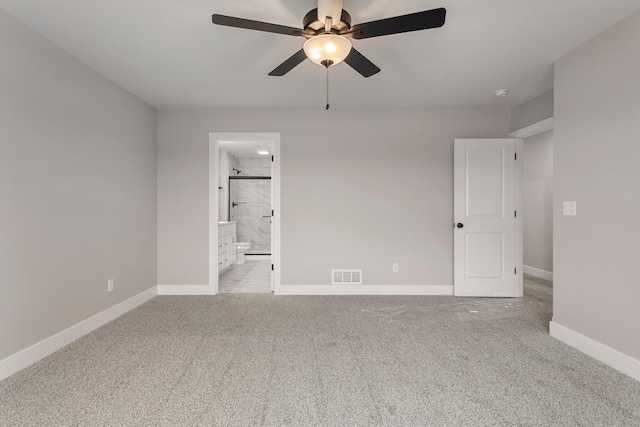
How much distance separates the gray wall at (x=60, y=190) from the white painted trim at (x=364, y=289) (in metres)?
1.85

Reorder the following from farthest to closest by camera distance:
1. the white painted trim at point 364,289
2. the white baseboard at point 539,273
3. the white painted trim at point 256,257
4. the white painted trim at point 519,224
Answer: the white painted trim at point 256,257 → the white baseboard at point 539,273 → the white painted trim at point 364,289 → the white painted trim at point 519,224

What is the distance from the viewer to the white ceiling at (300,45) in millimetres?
1951

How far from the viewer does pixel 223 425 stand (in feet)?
4.95

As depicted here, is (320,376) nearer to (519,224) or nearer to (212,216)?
(212,216)

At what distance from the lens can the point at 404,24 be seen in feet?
5.45

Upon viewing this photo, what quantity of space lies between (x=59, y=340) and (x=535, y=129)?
5.13 meters

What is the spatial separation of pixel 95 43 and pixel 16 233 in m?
1.55

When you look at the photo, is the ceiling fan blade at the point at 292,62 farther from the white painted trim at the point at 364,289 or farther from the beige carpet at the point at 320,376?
the white painted trim at the point at 364,289

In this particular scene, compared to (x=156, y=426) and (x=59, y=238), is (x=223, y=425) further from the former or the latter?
(x=59, y=238)

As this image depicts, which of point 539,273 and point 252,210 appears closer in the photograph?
point 539,273

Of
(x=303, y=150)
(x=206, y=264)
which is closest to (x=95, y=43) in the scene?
(x=303, y=150)

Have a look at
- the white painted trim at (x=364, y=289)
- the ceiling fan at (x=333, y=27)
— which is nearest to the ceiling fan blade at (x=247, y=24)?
the ceiling fan at (x=333, y=27)

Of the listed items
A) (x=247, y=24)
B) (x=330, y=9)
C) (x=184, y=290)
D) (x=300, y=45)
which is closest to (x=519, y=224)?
(x=300, y=45)

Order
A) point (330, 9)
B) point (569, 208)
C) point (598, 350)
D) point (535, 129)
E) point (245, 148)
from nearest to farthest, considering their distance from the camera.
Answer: point (330, 9) → point (598, 350) → point (569, 208) → point (535, 129) → point (245, 148)
